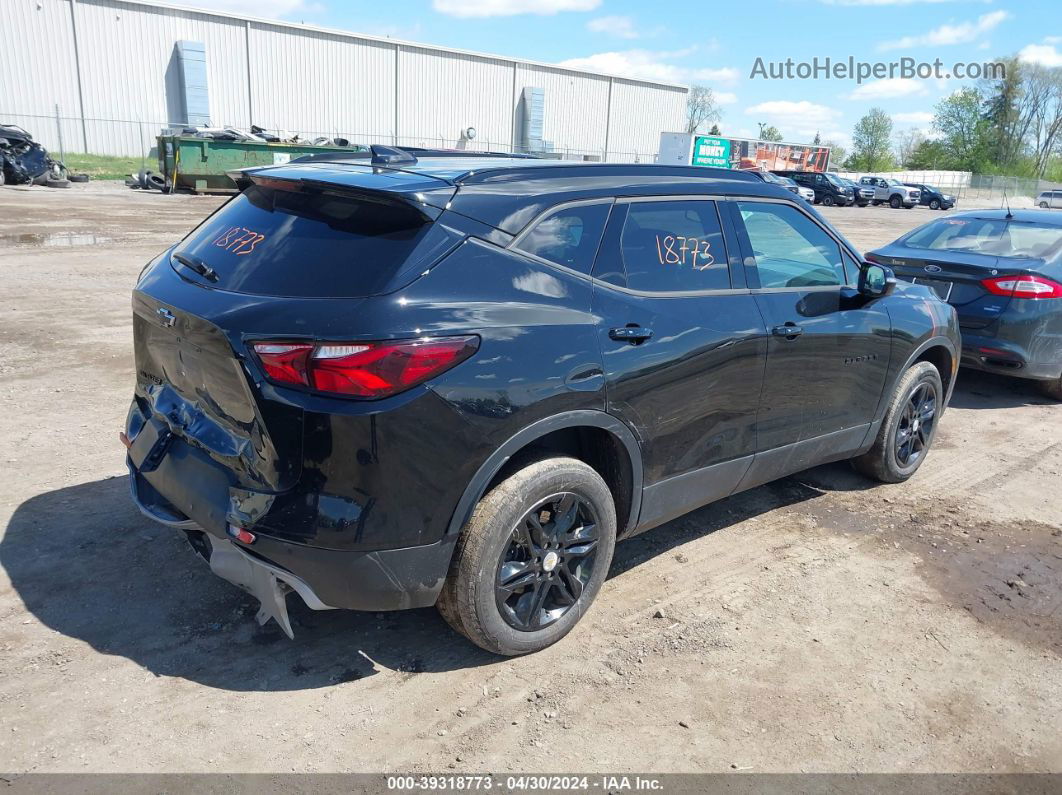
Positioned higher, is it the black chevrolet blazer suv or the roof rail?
the roof rail

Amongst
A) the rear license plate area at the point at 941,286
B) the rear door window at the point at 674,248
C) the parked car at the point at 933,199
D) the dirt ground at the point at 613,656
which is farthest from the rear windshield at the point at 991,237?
the parked car at the point at 933,199

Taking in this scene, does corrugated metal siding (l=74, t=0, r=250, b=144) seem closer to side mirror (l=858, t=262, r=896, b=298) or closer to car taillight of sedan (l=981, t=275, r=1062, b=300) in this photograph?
car taillight of sedan (l=981, t=275, r=1062, b=300)

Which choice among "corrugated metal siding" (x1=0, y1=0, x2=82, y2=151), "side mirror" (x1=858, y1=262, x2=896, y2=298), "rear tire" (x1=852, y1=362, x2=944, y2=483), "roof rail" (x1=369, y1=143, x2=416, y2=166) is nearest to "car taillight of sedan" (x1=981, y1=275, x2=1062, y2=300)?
"rear tire" (x1=852, y1=362, x2=944, y2=483)

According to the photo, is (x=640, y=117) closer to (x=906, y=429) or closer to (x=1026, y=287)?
(x=1026, y=287)

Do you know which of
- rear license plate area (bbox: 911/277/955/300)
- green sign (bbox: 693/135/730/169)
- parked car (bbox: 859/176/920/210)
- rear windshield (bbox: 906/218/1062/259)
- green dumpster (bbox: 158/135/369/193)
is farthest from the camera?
parked car (bbox: 859/176/920/210)

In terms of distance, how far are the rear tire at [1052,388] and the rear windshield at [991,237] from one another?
118 centimetres

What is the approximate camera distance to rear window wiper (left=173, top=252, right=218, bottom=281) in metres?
3.18

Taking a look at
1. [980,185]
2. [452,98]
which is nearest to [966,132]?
[980,185]

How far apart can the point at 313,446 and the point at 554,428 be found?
90 centimetres

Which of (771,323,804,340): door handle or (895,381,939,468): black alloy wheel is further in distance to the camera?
(895,381,939,468): black alloy wheel

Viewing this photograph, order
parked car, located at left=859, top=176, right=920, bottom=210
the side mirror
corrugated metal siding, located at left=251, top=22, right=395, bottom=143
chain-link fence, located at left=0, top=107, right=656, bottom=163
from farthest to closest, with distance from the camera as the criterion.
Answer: parked car, located at left=859, top=176, right=920, bottom=210
corrugated metal siding, located at left=251, top=22, right=395, bottom=143
chain-link fence, located at left=0, top=107, right=656, bottom=163
the side mirror

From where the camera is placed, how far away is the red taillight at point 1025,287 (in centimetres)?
699

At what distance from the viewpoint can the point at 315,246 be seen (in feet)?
9.96

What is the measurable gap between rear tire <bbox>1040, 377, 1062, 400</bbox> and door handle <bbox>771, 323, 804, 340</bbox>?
4861 millimetres
